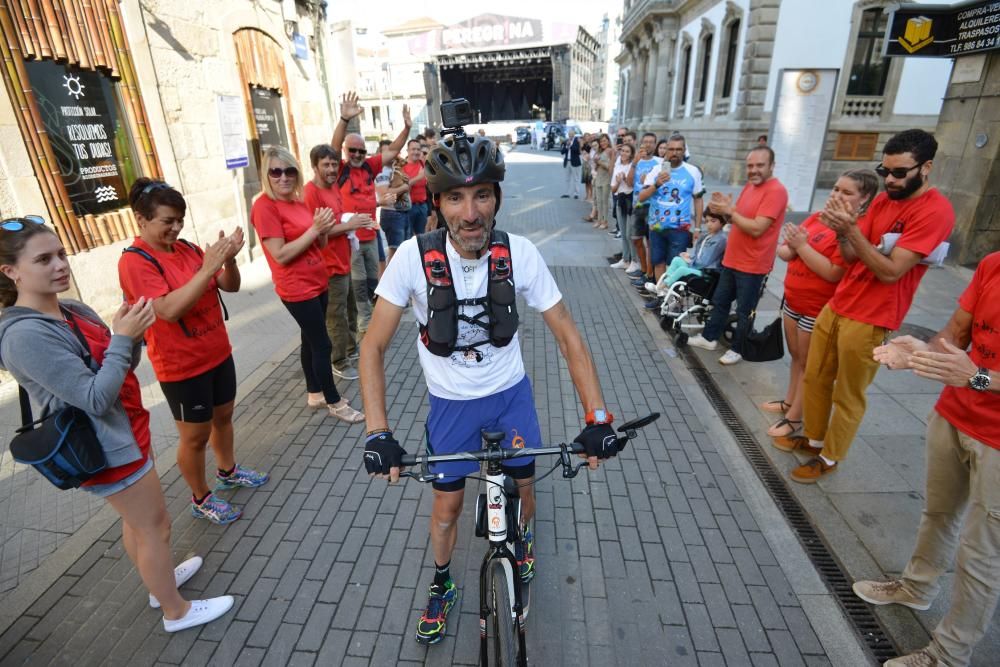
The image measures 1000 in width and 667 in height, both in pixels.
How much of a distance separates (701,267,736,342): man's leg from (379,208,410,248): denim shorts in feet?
15.5

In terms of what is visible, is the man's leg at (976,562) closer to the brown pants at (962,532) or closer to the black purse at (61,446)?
the brown pants at (962,532)

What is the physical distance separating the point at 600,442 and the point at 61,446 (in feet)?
6.99

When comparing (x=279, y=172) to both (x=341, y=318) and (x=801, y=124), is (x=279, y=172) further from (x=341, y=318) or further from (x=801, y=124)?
(x=801, y=124)

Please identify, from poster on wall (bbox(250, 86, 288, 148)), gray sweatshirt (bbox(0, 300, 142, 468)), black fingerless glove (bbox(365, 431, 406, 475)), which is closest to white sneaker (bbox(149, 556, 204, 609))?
gray sweatshirt (bbox(0, 300, 142, 468))

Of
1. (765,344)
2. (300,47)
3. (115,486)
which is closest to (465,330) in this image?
(115,486)

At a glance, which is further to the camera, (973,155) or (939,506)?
(973,155)

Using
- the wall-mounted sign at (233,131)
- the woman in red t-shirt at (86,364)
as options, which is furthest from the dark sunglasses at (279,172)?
the wall-mounted sign at (233,131)

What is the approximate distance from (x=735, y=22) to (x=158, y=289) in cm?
2361

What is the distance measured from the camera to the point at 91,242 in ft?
20.1

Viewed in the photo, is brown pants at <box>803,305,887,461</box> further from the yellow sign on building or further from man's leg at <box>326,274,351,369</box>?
the yellow sign on building

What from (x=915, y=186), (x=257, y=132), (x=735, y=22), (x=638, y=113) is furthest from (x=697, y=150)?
(x=915, y=186)

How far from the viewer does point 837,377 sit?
3.60 metres

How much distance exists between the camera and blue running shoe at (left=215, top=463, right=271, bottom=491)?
376 centimetres

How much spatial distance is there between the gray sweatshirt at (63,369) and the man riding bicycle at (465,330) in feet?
3.26
